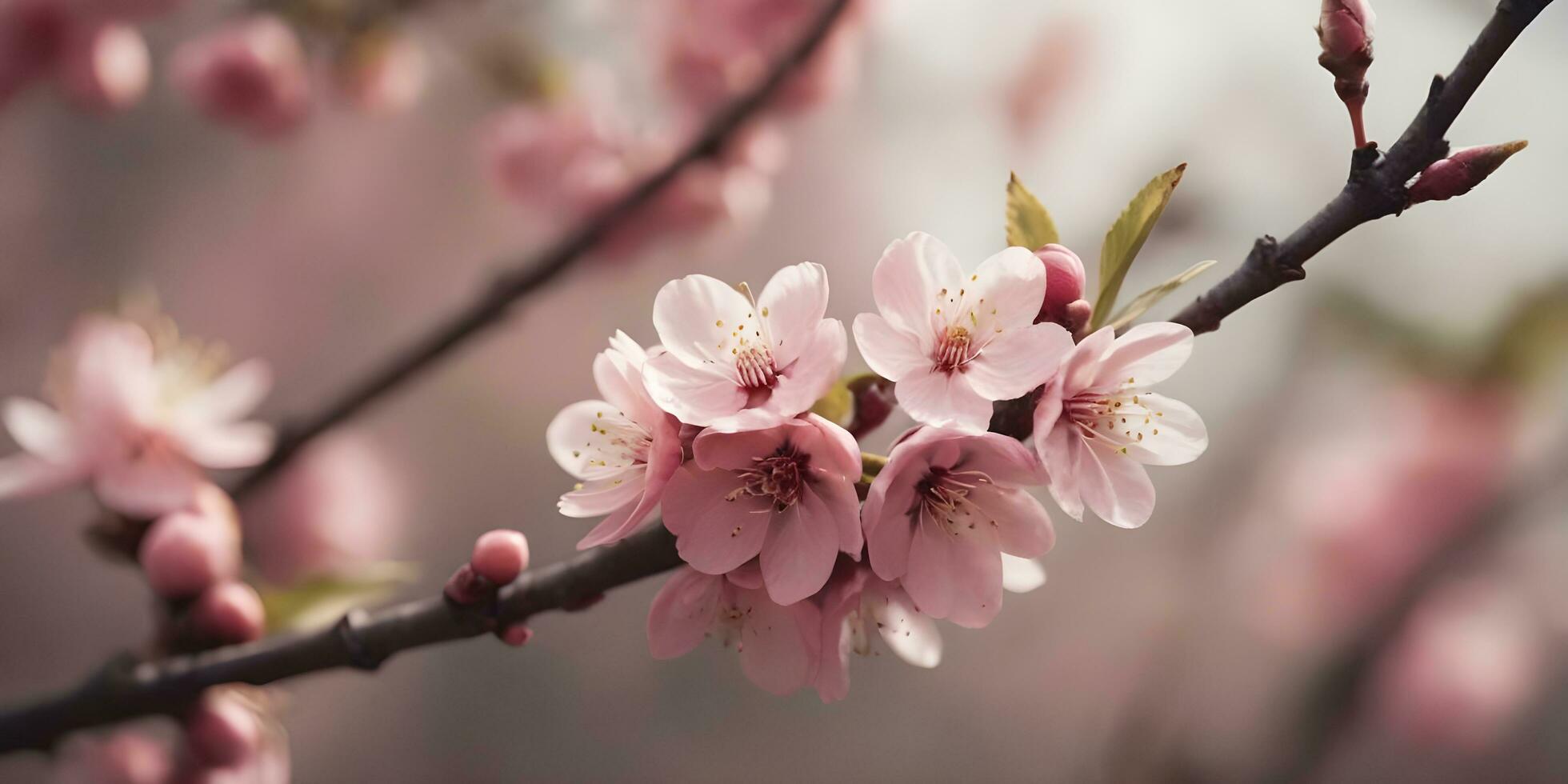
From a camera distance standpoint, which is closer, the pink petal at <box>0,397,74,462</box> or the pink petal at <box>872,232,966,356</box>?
the pink petal at <box>872,232,966,356</box>

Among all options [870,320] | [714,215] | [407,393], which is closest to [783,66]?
[714,215]

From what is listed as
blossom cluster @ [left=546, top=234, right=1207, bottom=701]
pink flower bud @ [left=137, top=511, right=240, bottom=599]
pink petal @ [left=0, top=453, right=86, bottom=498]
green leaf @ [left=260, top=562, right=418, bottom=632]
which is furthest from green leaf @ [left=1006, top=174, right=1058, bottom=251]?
pink petal @ [left=0, top=453, right=86, bottom=498]

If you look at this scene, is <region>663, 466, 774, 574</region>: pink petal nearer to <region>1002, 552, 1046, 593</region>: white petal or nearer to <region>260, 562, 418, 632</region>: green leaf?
<region>1002, 552, 1046, 593</region>: white petal

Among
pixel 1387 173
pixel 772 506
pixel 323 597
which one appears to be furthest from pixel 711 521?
pixel 323 597

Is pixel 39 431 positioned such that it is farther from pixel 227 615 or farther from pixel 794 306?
pixel 794 306

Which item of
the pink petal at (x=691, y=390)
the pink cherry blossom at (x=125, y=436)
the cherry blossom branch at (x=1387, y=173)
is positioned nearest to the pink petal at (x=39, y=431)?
the pink cherry blossom at (x=125, y=436)

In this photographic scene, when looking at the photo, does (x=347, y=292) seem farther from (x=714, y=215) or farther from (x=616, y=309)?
(x=714, y=215)
